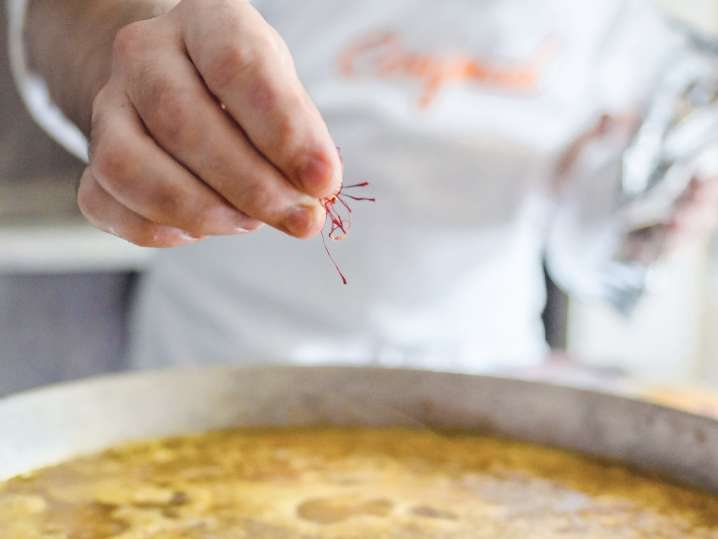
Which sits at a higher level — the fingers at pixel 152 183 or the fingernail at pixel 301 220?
the fingers at pixel 152 183

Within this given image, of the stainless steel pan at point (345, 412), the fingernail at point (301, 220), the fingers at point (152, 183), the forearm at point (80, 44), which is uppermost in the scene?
the forearm at point (80, 44)

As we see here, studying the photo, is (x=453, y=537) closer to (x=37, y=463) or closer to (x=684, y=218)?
(x=37, y=463)

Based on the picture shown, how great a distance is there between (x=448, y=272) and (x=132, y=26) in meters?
0.91

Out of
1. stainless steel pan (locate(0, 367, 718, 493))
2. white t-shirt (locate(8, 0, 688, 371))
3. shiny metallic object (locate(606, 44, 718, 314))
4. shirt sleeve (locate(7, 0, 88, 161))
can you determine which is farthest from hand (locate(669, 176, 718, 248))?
shirt sleeve (locate(7, 0, 88, 161))

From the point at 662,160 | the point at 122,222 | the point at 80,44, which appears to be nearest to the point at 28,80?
the point at 80,44

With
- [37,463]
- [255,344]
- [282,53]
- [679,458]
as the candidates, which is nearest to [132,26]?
[282,53]

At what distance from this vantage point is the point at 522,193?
4.37 ft

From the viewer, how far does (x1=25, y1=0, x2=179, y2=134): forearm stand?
0.57 meters

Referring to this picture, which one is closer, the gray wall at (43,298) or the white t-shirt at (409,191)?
the white t-shirt at (409,191)

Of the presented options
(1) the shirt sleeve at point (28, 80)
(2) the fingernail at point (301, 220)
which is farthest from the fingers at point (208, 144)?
(1) the shirt sleeve at point (28, 80)

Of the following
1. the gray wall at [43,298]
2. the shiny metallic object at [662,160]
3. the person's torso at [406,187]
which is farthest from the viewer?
the gray wall at [43,298]

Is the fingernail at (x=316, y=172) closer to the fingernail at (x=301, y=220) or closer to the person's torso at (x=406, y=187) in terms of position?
the fingernail at (x=301, y=220)

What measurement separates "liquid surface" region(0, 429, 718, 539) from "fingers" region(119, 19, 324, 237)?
24 cm

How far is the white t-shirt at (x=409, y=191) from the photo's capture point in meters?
1.29
